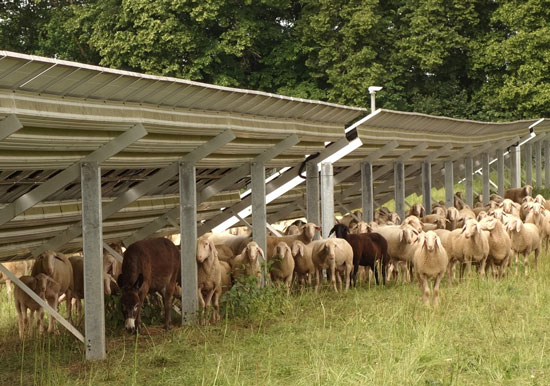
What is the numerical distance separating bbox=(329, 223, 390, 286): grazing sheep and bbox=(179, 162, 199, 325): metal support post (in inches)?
179

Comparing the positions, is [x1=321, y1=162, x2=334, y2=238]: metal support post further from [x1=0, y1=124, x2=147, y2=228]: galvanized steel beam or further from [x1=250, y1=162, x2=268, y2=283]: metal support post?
[x1=0, y1=124, x2=147, y2=228]: galvanized steel beam

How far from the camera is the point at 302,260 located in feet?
56.5

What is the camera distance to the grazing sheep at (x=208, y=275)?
1440 centimetres

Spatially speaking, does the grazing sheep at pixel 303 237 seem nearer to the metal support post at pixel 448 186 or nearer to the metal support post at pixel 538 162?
the metal support post at pixel 448 186

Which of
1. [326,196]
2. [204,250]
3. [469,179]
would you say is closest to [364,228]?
[326,196]

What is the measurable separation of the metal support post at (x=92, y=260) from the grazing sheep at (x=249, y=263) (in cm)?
407

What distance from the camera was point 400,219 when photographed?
24219 millimetres

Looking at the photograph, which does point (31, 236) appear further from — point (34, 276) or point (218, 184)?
point (218, 184)

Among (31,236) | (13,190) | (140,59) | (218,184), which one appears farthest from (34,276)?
(140,59)

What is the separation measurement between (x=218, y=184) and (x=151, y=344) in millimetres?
4545

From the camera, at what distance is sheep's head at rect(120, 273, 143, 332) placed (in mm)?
12930

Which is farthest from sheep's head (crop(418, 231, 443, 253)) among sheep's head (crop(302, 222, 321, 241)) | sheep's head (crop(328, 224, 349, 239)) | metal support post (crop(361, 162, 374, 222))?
metal support post (crop(361, 162, 374, 222))

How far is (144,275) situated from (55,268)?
4.01 feet

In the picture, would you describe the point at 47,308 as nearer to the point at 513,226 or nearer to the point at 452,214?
the point at 513,226
